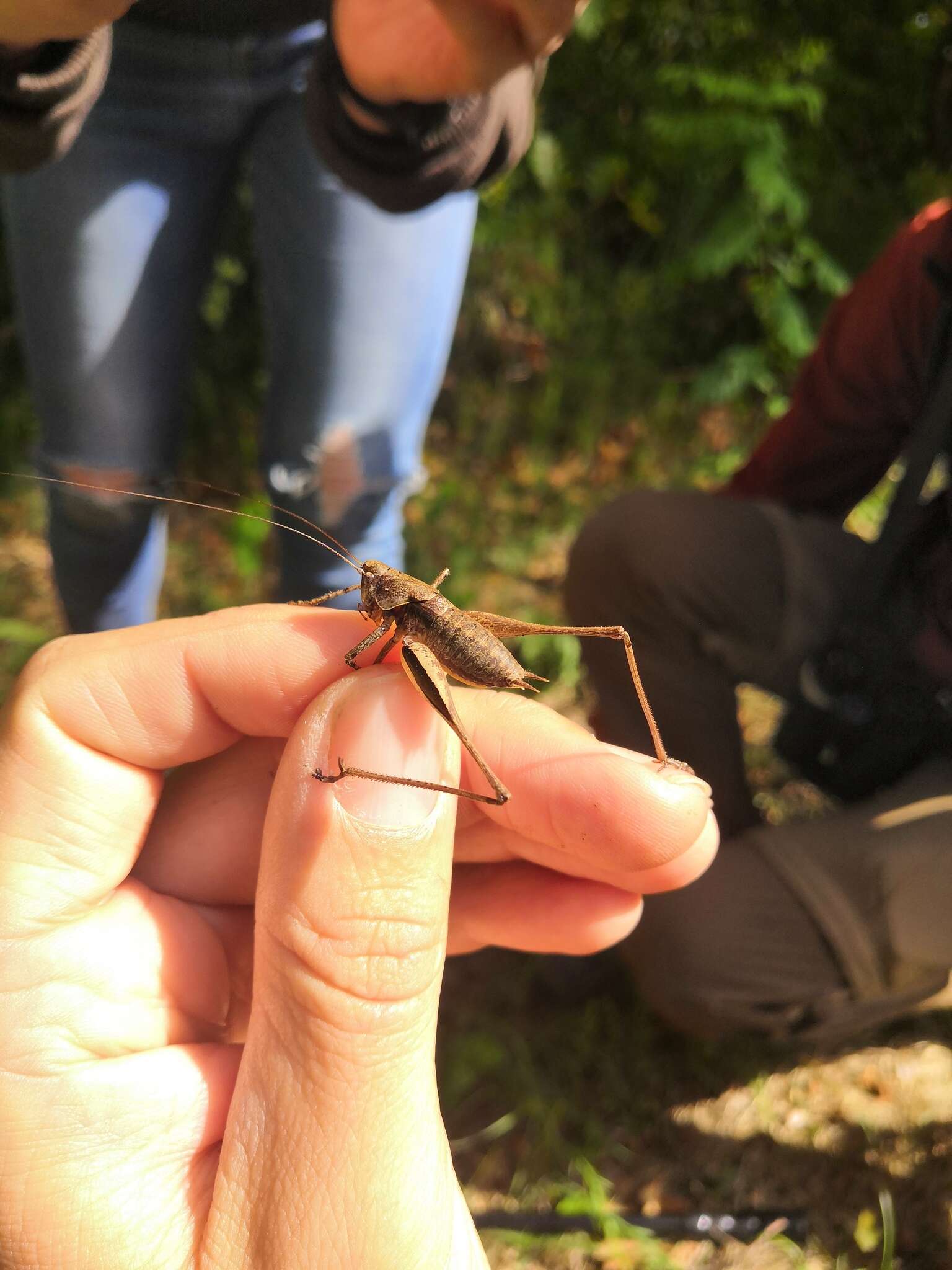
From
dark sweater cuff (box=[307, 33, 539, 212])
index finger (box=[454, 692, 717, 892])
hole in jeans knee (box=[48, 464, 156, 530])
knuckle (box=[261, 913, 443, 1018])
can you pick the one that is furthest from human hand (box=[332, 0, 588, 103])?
knuckle (box=[261, 913, 443, 1018])

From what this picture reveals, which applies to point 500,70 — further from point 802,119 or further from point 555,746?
point 802,119

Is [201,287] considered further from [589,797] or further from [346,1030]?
[346,1030]

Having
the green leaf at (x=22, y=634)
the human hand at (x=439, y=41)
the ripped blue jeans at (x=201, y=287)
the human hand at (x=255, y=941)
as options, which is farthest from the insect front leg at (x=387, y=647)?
the green leaf at (x=22, y=634)

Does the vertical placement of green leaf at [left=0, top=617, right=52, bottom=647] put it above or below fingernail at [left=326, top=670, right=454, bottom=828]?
below

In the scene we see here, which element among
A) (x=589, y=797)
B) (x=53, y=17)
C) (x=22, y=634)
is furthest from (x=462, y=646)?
(x=22, y=634)

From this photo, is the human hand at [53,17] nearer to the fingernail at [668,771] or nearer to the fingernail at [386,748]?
the fingernail at [386,748]

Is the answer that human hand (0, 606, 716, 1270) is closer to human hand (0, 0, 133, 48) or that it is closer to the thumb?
the thumb

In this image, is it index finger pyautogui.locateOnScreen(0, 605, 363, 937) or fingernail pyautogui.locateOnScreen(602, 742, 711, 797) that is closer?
index finger pyautogui.locateOnScreen(0, 605, 363, 937)

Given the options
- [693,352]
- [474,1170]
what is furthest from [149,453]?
[693,352]
